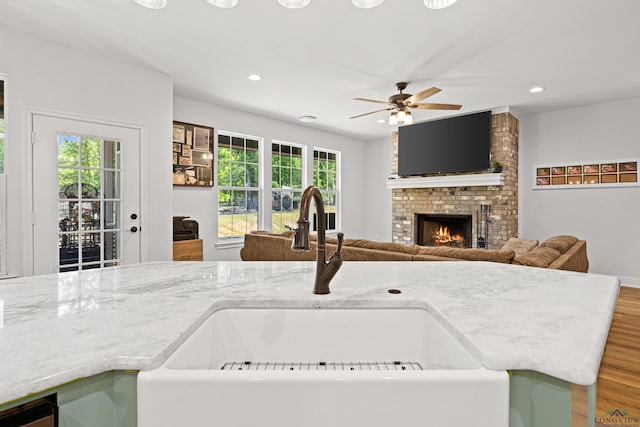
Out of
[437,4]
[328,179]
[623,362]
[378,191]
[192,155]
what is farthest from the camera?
[378,191]

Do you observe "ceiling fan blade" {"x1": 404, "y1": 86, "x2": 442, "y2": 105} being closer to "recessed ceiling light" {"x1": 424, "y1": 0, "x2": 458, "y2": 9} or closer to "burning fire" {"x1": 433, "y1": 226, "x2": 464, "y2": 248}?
"recessed ceiling light" {"x1": 424, "y1": 0, "x2": 458, "y2": 9}

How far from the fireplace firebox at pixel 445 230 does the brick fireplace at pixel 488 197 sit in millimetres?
38

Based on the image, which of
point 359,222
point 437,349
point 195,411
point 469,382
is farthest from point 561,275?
point 359,222

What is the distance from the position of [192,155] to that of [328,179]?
312 cm

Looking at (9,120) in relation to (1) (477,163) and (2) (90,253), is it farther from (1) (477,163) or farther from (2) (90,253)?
(1) (477,163)

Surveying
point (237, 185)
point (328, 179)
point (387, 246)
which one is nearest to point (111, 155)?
point (237, 185)

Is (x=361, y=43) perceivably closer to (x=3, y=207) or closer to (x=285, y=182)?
(x=3, y=207)

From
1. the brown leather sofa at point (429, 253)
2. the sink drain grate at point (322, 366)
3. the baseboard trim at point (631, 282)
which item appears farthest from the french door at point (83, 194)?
the baseboard trim at point (631, 282)

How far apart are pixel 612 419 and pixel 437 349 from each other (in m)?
0.35

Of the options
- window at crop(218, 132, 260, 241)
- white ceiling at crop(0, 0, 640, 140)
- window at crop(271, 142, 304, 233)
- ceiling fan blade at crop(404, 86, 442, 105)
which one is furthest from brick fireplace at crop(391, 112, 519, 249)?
window at crop(218, 132, 260, 241)

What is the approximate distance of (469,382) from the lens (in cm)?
61

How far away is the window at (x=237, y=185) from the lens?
564 centimetres

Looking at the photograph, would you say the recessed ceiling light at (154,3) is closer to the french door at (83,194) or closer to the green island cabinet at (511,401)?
the french door at (83,194)

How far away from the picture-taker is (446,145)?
6070mm
